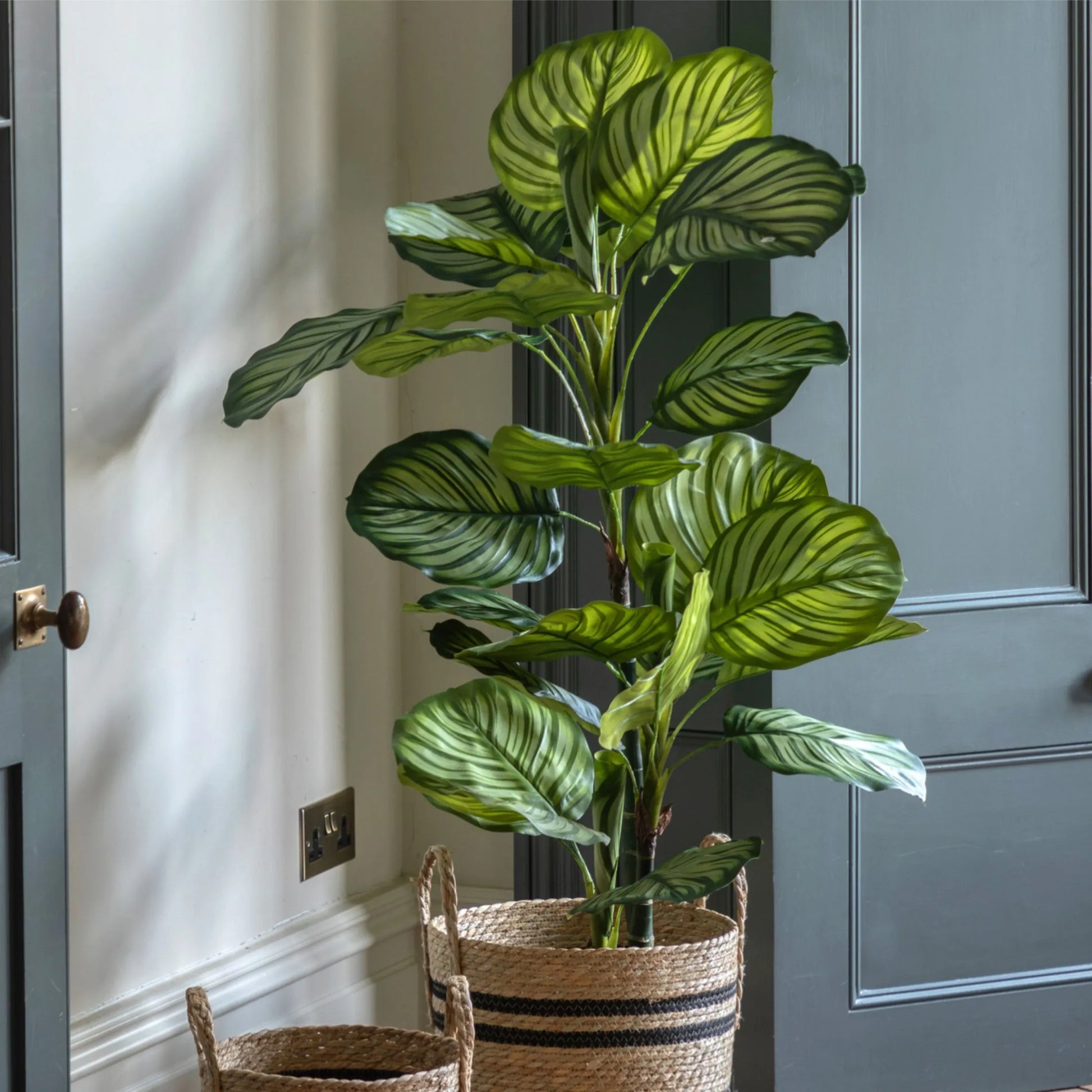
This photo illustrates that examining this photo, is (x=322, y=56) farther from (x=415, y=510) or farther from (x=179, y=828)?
(x=179, y=828)

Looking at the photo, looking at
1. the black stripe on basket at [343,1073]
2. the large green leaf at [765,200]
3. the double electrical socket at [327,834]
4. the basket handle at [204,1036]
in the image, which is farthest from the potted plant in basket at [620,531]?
the double electrical socket at [327,834]

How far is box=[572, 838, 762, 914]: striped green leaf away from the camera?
142cm

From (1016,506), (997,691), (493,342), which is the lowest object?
(997,691)

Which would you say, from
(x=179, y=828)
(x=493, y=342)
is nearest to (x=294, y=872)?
(x=179, y=828)

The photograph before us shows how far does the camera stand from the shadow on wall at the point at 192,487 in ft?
5.50

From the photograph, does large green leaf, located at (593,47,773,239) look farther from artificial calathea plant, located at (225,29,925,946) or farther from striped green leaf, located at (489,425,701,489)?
striped green leaf, located at (489,425,701,489)

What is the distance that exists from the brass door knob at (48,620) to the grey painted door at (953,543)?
1.00 m

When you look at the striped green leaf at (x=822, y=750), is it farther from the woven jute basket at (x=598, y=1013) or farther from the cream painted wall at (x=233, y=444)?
the cream painted wall at (x=233, y=444)

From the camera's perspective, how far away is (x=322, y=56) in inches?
82.4

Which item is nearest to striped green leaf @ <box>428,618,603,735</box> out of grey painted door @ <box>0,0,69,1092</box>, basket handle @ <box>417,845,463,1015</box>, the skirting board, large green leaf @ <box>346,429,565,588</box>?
large green leaf @ <box>346,429,565,588</box>

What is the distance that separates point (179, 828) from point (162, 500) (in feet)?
1.45

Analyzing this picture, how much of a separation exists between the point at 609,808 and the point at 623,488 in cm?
38

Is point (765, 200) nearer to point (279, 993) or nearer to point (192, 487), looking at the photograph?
point (192, 487)

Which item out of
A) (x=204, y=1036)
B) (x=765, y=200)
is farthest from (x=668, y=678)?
(x=204, y=1036)
